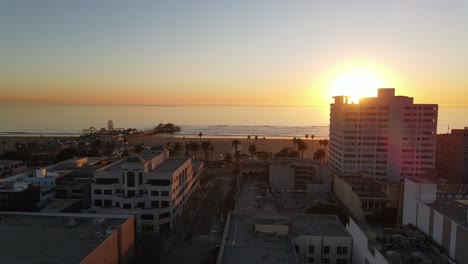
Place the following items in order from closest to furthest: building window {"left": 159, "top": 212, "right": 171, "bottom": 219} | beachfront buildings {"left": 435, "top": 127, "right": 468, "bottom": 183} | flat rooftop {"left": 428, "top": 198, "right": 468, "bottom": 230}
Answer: flat rooftop {"left": 428, "top": 198, "right": 468, "bottom": 230}, building window {"left": 159, "top": 212, "right": 171, "bottom": 219}, beachfront buildings {"left": 435, "top": 127, "right": 468, "bottom": 183}

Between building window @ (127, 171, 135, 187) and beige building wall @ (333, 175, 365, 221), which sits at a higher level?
building window @ (127, 171, 135, 187)

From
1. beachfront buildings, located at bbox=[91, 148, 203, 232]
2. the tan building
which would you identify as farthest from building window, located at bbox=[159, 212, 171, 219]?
the tan building

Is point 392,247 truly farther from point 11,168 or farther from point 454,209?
point 11,168

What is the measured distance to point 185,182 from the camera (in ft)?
153

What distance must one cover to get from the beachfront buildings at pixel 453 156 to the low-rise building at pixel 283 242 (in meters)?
46.6

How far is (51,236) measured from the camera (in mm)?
25031

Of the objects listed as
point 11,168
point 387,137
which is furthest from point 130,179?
point 387,137

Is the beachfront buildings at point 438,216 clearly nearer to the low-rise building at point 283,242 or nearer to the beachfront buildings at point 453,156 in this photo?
the low-rise building at point 283,242

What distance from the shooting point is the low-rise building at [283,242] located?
21.7 m

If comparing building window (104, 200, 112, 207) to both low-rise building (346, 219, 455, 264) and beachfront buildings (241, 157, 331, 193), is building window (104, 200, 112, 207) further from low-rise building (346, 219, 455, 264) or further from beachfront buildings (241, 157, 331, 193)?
low-rise building (346, 219, 455, 264)

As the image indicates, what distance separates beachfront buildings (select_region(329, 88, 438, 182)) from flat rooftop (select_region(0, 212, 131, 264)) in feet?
135

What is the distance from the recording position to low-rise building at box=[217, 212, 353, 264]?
21719mm

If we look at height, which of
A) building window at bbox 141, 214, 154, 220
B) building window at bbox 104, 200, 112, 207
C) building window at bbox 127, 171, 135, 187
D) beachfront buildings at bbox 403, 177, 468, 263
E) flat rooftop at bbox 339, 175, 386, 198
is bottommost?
building window at bbox 141, 214, 154, 220

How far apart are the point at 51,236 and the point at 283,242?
15.1 metres
